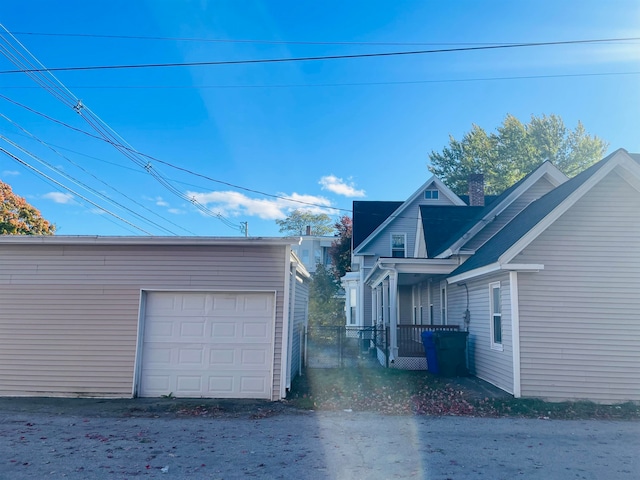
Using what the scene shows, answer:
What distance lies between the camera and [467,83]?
12320 millimetres

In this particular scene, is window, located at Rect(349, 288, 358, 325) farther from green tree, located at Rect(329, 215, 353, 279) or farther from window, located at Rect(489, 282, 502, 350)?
window, located at Rect(489, 282, 502, 350)

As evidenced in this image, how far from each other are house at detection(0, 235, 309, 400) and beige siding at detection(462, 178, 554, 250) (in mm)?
7036

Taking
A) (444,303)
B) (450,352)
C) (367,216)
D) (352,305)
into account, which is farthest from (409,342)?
(367,216)

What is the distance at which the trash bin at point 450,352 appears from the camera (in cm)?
1095

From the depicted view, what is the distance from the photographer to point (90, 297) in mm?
8703

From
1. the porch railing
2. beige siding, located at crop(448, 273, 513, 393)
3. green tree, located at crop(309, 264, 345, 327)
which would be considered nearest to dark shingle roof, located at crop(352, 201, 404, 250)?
green tree, located at crop(309, 264, 345, 327)

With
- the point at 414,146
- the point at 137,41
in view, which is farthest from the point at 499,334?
the point at 137,41

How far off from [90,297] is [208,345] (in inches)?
104

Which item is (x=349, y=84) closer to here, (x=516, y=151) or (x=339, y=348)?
(x=339, y=348)

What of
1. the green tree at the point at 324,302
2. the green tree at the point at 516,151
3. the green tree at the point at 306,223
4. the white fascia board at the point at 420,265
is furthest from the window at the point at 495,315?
the green tree at the point at 306,223

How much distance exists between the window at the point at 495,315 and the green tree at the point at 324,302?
1845 cm

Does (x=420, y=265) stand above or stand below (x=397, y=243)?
below

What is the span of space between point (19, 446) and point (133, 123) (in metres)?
9.97

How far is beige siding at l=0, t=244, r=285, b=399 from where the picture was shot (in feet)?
27.9
